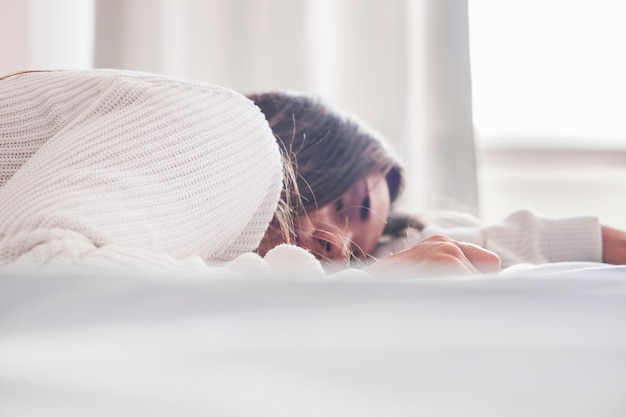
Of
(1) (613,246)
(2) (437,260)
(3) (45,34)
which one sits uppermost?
(3) (45,34)

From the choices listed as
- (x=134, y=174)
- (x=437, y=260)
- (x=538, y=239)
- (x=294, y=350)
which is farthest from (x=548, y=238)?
(x=294, y=350)

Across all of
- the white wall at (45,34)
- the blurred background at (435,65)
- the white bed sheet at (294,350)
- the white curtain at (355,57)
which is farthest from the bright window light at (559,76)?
the white bed sheet at (294,350)

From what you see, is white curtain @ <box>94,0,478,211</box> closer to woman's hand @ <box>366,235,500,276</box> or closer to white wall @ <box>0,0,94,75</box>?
white wall @ <box>0,0,94,75</box>

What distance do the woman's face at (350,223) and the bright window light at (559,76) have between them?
822 millimetres

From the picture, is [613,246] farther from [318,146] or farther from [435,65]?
[435,65]

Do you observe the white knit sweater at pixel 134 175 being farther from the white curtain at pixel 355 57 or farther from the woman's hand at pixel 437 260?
the white curtain at pixel 355 57

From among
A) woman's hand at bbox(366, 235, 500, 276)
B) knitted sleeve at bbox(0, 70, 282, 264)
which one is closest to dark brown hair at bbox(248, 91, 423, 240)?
knitted sleeve at bbox(0, 70, 282, 264)

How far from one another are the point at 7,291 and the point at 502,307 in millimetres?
225

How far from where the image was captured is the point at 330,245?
3.47ft

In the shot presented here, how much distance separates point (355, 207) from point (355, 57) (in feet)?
2.89

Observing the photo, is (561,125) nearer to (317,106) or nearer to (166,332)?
(317,106)

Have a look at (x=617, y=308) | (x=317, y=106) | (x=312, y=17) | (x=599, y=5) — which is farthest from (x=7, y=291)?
(x=599, y=5)

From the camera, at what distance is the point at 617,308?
33 cm

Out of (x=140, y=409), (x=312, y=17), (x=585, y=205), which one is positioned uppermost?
(x=312, y=17)
